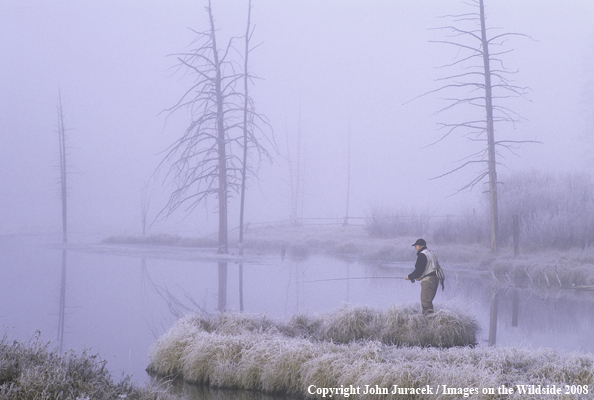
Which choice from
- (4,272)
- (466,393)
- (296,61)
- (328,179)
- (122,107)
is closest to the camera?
(466,393)

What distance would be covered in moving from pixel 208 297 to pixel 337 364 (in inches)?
337

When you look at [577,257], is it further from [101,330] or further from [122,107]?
[122,107]

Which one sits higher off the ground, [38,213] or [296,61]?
[296,61]

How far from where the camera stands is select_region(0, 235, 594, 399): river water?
10622 millimetres

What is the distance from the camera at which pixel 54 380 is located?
5449mm

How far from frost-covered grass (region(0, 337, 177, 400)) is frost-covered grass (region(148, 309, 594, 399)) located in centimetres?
177

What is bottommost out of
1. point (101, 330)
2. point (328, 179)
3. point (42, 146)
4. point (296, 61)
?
point (101, 330)

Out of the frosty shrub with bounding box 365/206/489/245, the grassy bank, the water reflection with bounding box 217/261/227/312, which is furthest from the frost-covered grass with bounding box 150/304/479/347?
the frosty shrub with bounding box 365/206/489/245

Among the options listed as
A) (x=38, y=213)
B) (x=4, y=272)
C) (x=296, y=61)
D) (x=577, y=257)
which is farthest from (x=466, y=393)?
(x=296, y=61)

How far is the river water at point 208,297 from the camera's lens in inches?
418

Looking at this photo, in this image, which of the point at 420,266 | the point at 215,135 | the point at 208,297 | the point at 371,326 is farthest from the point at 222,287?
the point at 215,135

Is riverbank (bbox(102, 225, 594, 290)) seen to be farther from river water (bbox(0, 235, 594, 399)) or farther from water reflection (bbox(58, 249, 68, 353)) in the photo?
water reflection (bbox(58, 249, 68, 353))

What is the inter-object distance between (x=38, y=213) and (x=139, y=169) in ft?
103

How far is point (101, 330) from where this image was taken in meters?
11.4
